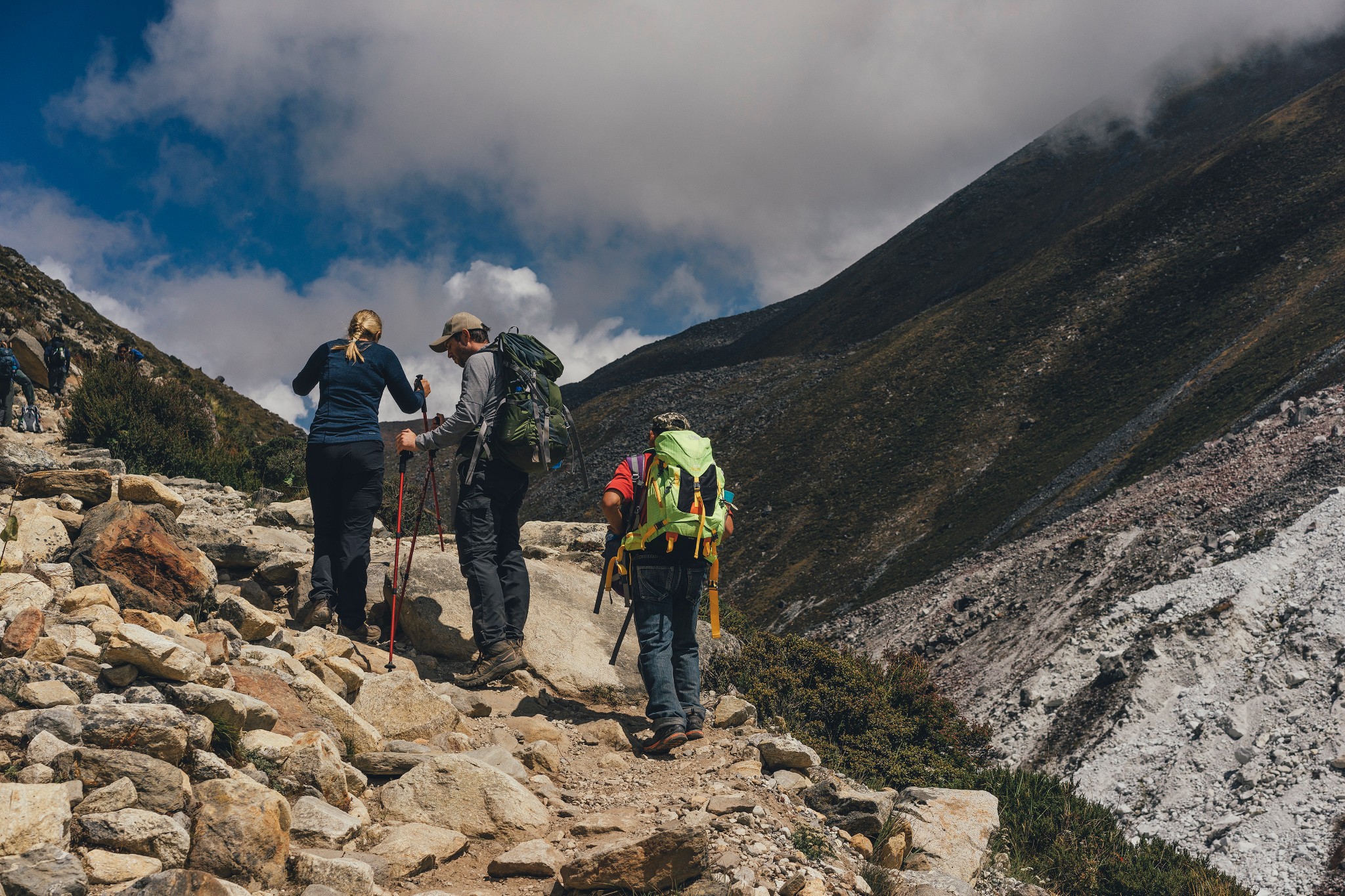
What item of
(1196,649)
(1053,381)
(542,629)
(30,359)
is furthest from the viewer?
(1053,381)

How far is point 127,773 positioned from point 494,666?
299cm

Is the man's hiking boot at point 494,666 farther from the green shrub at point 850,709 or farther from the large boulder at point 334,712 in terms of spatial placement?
the green shrub at point 850,709

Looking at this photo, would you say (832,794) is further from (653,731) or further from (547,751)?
(547,751)

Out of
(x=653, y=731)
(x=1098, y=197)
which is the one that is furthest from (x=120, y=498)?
(x=1098, y=197)

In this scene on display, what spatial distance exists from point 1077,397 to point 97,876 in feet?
129

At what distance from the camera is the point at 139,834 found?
2650 mm

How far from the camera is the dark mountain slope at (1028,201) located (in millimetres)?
64312

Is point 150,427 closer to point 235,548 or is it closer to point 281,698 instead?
point 235,548

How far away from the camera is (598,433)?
71.7 m

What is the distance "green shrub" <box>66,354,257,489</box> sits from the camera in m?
10.9

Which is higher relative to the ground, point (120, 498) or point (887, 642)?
point (120, 498)

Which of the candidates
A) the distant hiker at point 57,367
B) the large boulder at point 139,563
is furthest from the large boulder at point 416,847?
the distant hiker at point 57,367

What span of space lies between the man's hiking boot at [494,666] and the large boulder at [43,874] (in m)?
3.31

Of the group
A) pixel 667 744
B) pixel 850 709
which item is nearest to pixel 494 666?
pixel 667 744
